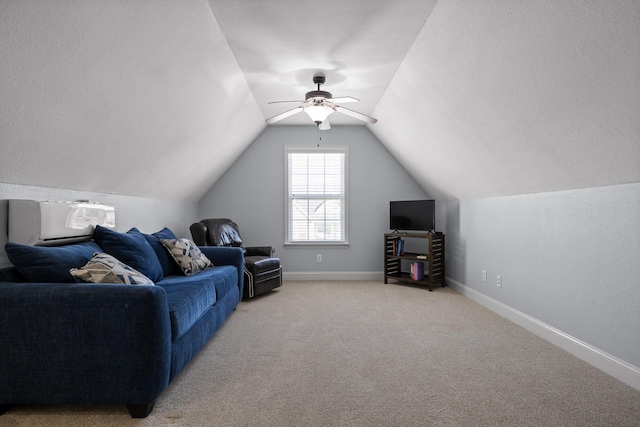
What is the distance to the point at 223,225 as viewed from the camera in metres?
4.72

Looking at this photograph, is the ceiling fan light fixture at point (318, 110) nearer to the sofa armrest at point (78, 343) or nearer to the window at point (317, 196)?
the window at point (317, 196)

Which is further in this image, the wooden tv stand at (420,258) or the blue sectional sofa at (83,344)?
the wooden tv stand at (420,258)

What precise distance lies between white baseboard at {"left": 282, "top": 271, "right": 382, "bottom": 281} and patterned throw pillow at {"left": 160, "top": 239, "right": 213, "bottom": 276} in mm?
2222

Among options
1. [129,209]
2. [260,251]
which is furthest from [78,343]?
[260,251]

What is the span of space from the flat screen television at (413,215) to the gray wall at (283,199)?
0.29 meters

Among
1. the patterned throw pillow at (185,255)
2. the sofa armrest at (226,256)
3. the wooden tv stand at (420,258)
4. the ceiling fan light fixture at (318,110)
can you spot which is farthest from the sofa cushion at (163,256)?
the wooden tv stand at (420,258)

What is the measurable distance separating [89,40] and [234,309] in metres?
2.70

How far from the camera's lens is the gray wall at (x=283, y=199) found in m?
5.57

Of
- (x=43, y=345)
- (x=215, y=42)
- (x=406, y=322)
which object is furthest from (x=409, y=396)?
(x=215, y=42)

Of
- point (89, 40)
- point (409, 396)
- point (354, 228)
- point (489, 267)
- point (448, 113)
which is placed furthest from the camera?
point (354, 228)

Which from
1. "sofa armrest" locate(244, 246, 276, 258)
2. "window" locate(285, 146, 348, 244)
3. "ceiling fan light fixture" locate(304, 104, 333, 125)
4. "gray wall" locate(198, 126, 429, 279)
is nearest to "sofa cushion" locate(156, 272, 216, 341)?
"sofa armrest" locate(244, 246, 276, 258)

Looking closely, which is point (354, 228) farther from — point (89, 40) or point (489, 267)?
point (89, 40)

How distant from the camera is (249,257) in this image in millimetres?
4562

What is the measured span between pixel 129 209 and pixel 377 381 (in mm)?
2845
